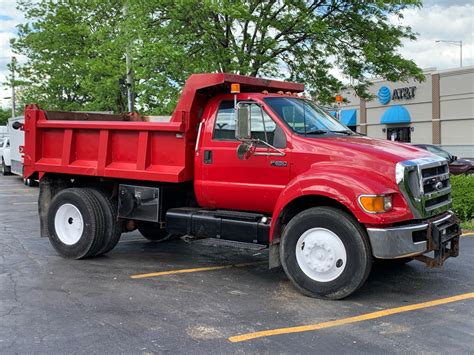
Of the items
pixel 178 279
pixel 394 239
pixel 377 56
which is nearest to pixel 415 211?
pixel 394 239

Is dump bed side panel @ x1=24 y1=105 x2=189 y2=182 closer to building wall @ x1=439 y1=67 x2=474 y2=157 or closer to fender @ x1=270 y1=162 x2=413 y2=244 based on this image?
fender @ x1=270 y1=162 x2=413 y2=244

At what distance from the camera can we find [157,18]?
48.4 ft

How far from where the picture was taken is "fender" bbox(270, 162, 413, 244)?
17.7 ft

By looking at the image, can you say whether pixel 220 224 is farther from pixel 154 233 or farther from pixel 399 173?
pixel 154 233

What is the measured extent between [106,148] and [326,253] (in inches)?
137

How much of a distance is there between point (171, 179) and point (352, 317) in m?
2.90

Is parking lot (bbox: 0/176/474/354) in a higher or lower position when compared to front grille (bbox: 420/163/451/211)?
lower

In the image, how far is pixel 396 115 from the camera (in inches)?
1411

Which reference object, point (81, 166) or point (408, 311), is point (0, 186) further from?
point (408, 311)

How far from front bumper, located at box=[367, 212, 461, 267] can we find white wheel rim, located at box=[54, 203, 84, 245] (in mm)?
4424

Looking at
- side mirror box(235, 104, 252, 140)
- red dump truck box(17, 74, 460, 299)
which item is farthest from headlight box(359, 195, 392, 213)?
side mirror box(235, 104, 252, 140)

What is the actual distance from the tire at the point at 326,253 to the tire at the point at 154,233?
359 cm

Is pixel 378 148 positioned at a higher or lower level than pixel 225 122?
lower

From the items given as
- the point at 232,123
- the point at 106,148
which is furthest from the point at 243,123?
the point at 106,148
